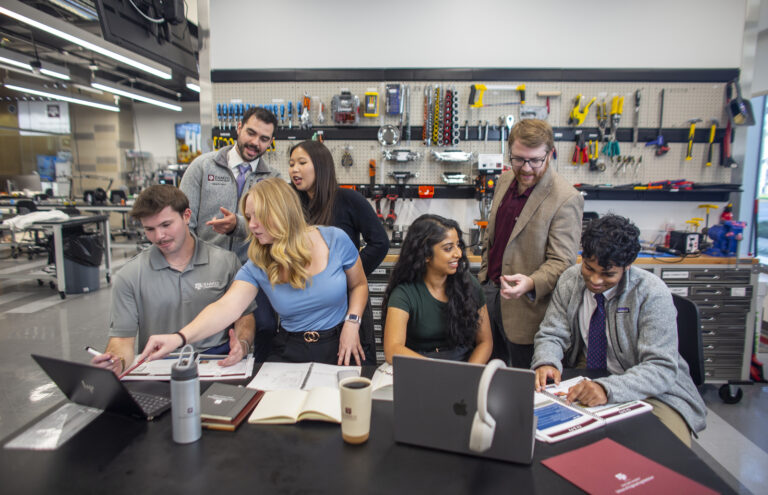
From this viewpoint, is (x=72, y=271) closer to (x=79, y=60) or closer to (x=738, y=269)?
(x=79, y=60)

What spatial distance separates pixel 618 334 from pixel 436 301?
67 cm

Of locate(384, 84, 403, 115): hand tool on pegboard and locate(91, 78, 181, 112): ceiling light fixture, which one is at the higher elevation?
locate(91, 78, 181, 112): ceiling light fixture

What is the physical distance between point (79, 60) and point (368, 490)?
402 inches

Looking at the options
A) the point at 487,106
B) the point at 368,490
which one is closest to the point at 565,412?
the point at 368,490

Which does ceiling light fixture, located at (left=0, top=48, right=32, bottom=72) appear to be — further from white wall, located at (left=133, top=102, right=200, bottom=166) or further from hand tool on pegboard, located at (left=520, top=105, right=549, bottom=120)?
hand tool on pegboard, located at (left=520, top=105, right=549, bottom=120)

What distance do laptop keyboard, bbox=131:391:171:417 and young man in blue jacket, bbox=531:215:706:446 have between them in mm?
1085

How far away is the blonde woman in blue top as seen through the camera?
1613mm

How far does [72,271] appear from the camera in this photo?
17.3 feet

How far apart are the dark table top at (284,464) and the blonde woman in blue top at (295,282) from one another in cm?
51

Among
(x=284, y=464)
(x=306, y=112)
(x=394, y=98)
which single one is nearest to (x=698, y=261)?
(x=394, y=98)

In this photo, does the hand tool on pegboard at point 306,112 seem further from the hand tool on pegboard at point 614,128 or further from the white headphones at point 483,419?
the white headphones at point 483,419

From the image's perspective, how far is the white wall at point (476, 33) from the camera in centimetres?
355

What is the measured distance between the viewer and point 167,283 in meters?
1.73

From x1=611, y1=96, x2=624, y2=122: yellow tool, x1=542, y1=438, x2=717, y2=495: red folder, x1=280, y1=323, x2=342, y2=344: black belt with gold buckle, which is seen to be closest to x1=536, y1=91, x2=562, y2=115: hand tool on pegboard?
x1=611, y1=96, x2=624, y2=122: yellow tool
